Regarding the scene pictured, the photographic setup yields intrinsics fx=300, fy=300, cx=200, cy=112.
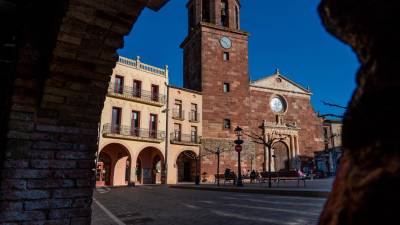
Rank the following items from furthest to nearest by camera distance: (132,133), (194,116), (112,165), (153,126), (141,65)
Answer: (194,116) < (141,65) < (153,126) < (112,165) < (132,133)

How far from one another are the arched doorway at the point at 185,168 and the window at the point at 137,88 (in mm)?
7480

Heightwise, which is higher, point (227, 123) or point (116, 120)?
point (227, 123)

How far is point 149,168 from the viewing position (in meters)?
28.6

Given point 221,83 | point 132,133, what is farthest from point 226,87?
point 132,133

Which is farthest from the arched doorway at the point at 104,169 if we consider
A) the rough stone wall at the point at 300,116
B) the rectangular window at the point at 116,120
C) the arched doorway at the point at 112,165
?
the rough stone wall at the point at 300,116

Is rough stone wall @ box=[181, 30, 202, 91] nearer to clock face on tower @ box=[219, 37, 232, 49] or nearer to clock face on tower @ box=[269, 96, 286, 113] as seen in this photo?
clock face on tower @ box=[219, 37, 232, 49]

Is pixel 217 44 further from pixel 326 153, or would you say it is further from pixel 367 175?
pixel 367 175

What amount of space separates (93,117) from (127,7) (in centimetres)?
180

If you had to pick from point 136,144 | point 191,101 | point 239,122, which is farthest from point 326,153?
point 136,144

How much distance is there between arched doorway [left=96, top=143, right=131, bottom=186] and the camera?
2603 cm

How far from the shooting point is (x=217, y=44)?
3164 cm

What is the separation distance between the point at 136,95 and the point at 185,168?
9152 mm

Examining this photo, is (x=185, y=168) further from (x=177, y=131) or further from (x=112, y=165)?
(x=112, y=165)

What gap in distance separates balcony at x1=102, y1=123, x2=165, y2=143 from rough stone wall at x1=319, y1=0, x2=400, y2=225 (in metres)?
24.4
